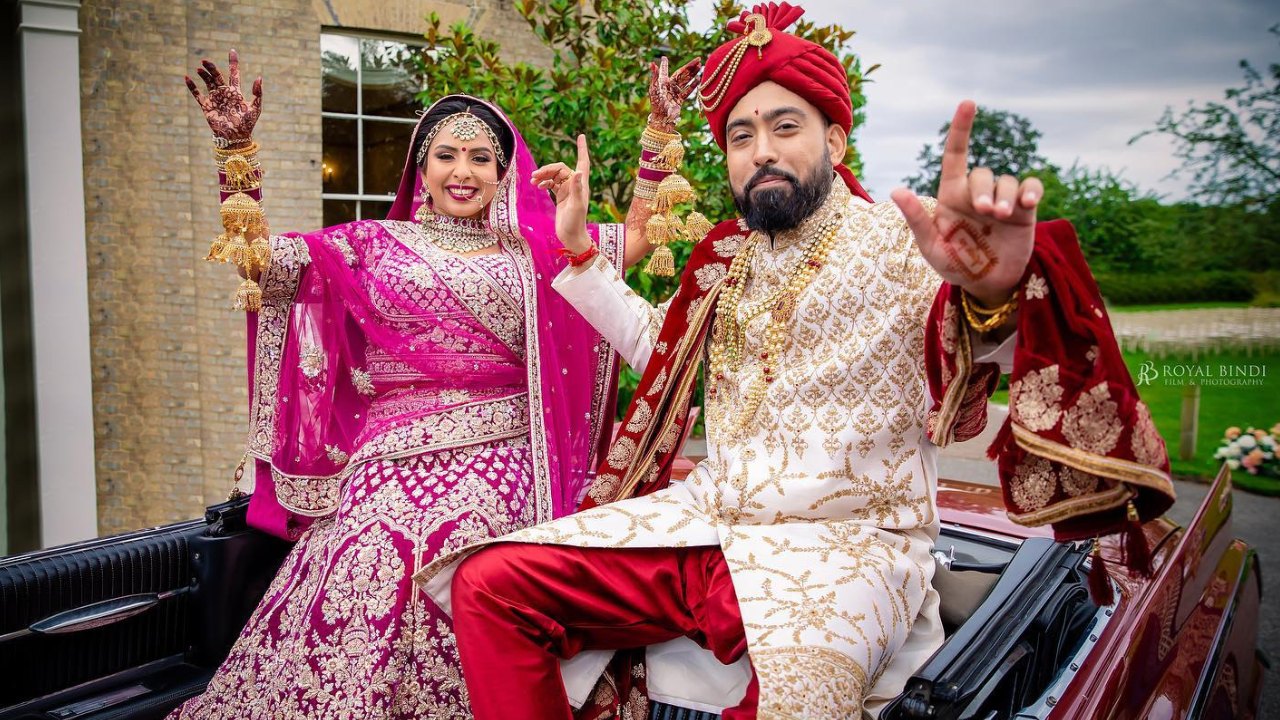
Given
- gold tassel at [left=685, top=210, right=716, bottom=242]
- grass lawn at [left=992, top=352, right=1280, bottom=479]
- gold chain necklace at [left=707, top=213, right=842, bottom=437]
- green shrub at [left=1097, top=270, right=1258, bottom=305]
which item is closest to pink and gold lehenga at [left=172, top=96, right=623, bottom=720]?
gold tassel at [left=685, top=210, right=716, bottom=242]

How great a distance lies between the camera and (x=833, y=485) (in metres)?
1.95

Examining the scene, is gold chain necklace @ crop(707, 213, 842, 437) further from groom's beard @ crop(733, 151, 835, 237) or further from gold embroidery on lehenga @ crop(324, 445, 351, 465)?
gold embroidery on lehenga @ crop(324, 445, 351, 465)

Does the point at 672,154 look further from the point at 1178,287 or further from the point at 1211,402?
the point at 1211,402

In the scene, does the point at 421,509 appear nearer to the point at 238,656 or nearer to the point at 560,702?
the point at 238,656

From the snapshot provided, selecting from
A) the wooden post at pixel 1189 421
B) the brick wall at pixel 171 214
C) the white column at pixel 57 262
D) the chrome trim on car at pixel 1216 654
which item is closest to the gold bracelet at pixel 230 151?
the chrome trim on car at pixel 1216 654

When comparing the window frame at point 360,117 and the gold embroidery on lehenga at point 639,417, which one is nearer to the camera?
the gold embroidery on lehenga at point 639,417

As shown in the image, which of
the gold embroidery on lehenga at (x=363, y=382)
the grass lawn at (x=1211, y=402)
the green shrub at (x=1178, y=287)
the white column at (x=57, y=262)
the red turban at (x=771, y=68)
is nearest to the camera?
the red turban at (x=771, y=68)

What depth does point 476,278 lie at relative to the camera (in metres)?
2.65

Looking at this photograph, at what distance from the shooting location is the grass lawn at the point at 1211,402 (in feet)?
28.4

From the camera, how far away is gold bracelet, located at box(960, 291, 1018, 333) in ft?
5.20

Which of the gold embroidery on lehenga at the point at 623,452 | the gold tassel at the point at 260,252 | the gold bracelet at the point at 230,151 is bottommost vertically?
the gold embroidery on lehenga at the point at 623,452

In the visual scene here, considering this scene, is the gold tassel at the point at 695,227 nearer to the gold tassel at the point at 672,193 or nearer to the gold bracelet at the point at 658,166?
the gold tassel at the point at 672,193

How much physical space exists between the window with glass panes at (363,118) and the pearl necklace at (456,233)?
3795 mm

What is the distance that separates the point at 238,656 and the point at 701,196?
3.68m
